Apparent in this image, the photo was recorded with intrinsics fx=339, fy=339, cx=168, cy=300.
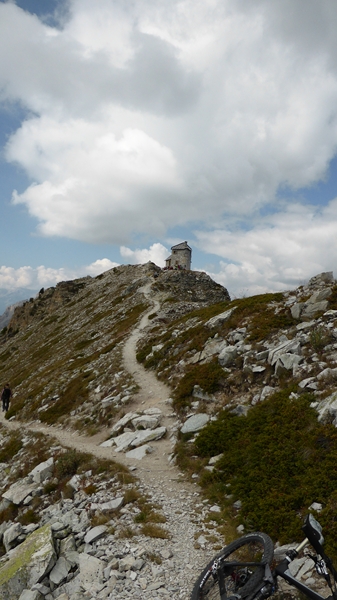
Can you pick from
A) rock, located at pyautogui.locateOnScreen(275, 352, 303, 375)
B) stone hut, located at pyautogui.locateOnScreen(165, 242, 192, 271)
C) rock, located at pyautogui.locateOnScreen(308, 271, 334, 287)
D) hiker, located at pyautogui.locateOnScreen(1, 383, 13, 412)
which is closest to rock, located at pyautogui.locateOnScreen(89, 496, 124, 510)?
rock, located at pyautogui.locateOnScreen(275, 352, 303, 375)

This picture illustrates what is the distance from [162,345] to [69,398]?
29.1 ft

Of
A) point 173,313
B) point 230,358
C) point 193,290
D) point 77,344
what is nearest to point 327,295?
point 230,358

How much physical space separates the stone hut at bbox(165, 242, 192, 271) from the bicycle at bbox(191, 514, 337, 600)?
252ft

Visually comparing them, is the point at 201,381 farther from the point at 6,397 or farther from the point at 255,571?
the point at 6,397

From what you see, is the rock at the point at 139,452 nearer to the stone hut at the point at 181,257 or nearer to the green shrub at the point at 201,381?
the green shrub at the point at 201,381

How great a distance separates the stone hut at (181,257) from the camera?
84375mm

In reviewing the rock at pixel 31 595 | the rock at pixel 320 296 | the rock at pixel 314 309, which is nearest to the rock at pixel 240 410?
the rock at pixel 314 309

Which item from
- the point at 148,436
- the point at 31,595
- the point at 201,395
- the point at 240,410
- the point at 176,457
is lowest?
the point at 31,595

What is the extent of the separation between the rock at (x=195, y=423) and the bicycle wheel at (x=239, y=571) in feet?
27.0

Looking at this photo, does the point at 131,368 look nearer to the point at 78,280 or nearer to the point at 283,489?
the point at 283,489

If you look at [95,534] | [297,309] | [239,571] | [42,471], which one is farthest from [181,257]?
[239,571]

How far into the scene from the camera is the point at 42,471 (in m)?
16.0

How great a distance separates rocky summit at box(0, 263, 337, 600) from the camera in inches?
359

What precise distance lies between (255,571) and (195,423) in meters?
10.1
